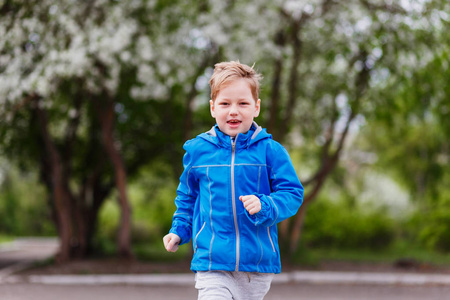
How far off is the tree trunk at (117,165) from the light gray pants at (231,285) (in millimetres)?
10987

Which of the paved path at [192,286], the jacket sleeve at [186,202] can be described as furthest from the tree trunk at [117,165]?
the jacket sleeve at [186,202]

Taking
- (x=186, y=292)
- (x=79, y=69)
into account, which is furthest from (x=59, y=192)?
A: (x=186, y=292)

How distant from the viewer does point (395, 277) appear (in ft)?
39.3

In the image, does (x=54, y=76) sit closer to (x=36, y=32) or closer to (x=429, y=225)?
(x=36, y=32)

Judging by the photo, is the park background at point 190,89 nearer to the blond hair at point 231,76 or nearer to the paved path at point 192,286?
the paved path at point 192,286

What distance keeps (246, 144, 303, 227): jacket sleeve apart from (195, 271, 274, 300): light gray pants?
0.29 m

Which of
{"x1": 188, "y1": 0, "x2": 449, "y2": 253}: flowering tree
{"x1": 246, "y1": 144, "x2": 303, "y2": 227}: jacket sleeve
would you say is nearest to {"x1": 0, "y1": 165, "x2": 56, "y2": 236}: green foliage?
{"x1": 188, "y1": 0, "x2": 449, "y2": 253}: flowering tree

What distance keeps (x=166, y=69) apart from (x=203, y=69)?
125 centimetres

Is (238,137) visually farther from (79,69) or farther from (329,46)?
(329,46)

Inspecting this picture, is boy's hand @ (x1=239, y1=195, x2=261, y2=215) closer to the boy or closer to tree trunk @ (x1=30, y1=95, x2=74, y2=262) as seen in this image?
the boy

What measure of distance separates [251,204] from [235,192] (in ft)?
0.65

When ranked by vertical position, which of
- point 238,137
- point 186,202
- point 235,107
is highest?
point 235,107

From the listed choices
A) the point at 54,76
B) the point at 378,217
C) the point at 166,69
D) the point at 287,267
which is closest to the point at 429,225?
the point at 378,217

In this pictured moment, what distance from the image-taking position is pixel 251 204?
2.58 metres
